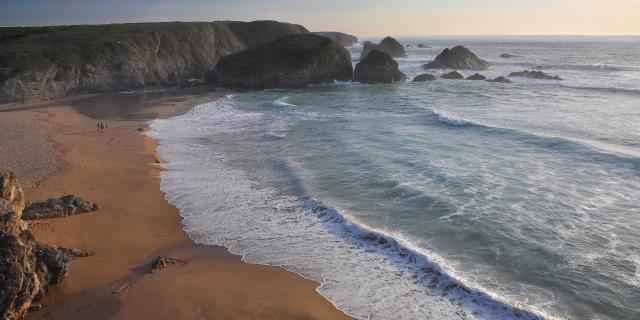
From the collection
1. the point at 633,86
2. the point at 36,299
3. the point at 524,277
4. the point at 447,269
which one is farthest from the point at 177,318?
the point at 633,86

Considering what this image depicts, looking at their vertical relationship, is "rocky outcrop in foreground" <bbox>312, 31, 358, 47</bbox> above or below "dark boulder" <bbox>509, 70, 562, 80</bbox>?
above

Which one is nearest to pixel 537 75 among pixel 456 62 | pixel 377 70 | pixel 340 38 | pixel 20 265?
pixel 456 62

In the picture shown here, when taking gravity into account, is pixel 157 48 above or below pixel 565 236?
above

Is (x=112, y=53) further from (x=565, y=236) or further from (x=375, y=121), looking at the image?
(x=565, y=236)

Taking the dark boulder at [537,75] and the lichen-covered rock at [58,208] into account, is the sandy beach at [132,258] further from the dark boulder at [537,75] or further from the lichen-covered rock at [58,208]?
the dark boulder at [537,75]

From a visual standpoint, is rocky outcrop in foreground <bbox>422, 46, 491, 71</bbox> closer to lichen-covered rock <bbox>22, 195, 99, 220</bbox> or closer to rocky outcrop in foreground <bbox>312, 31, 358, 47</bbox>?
lichen-covered rock <bbox>22, 195, 99, 220</bbox>

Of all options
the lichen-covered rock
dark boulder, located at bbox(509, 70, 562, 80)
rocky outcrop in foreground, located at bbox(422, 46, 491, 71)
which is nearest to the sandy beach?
the lichen-covered rock
